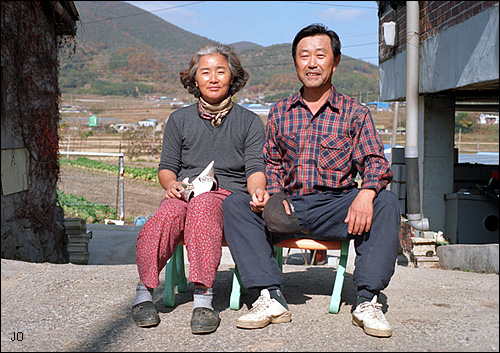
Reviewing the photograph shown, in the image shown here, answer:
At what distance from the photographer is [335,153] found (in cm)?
269

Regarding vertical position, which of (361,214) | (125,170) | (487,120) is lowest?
(125,170)

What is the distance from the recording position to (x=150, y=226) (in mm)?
2559

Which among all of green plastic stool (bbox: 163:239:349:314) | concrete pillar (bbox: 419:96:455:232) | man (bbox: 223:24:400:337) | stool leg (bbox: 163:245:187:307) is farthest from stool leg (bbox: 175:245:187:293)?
concrete pillar (bbox: 419:96:455:232)

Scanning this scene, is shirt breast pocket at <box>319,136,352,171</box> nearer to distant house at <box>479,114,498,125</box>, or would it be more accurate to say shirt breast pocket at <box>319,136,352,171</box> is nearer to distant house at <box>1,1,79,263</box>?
distant house at <box>1,1,79,263</box>

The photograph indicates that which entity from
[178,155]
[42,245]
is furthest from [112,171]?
[178,155]

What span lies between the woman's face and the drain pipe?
3.34m

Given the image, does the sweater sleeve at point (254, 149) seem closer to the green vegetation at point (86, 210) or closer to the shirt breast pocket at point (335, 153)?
the shirt breast pocket at point (335, 153)

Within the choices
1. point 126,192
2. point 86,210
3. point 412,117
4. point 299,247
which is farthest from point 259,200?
point 126,192

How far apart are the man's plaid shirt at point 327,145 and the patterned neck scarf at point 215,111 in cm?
38

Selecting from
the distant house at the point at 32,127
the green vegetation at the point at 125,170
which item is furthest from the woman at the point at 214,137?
the green vegetation at the point at 125,170

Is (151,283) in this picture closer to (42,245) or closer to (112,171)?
(42,245)

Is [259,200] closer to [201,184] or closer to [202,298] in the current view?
[201,184]

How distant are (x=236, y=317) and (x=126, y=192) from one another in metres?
14.5

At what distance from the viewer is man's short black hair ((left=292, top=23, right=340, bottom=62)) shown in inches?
107
